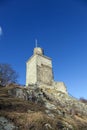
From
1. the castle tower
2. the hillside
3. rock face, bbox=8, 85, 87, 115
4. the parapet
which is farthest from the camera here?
the parapet

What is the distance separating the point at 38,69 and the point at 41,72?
87 cm

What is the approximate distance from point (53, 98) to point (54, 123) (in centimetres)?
1333

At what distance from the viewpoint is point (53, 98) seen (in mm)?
30703

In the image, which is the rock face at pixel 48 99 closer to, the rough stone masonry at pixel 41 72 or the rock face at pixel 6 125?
the rough stone masonry at pixel 41 72

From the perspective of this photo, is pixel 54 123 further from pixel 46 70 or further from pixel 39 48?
pixel 39 48

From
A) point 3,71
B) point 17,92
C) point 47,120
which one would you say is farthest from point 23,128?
point 3,71

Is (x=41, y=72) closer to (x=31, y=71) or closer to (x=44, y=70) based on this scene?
(x=44, y=70)

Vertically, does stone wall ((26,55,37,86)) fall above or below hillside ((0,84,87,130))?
above

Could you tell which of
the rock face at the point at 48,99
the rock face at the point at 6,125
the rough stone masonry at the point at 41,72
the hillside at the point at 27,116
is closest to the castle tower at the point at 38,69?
the rough stone masonry at the point at 41,72

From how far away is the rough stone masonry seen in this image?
128 feet

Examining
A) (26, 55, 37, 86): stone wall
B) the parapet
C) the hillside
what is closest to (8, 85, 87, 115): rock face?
the hillside

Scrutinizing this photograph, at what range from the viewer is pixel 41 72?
3994cm

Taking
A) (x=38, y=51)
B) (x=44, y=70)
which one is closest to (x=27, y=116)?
(x=44, y=70)

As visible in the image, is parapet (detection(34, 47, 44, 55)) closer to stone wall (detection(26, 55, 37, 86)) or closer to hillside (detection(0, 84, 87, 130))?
stone wall (detection(26, 55, 37, 86))
